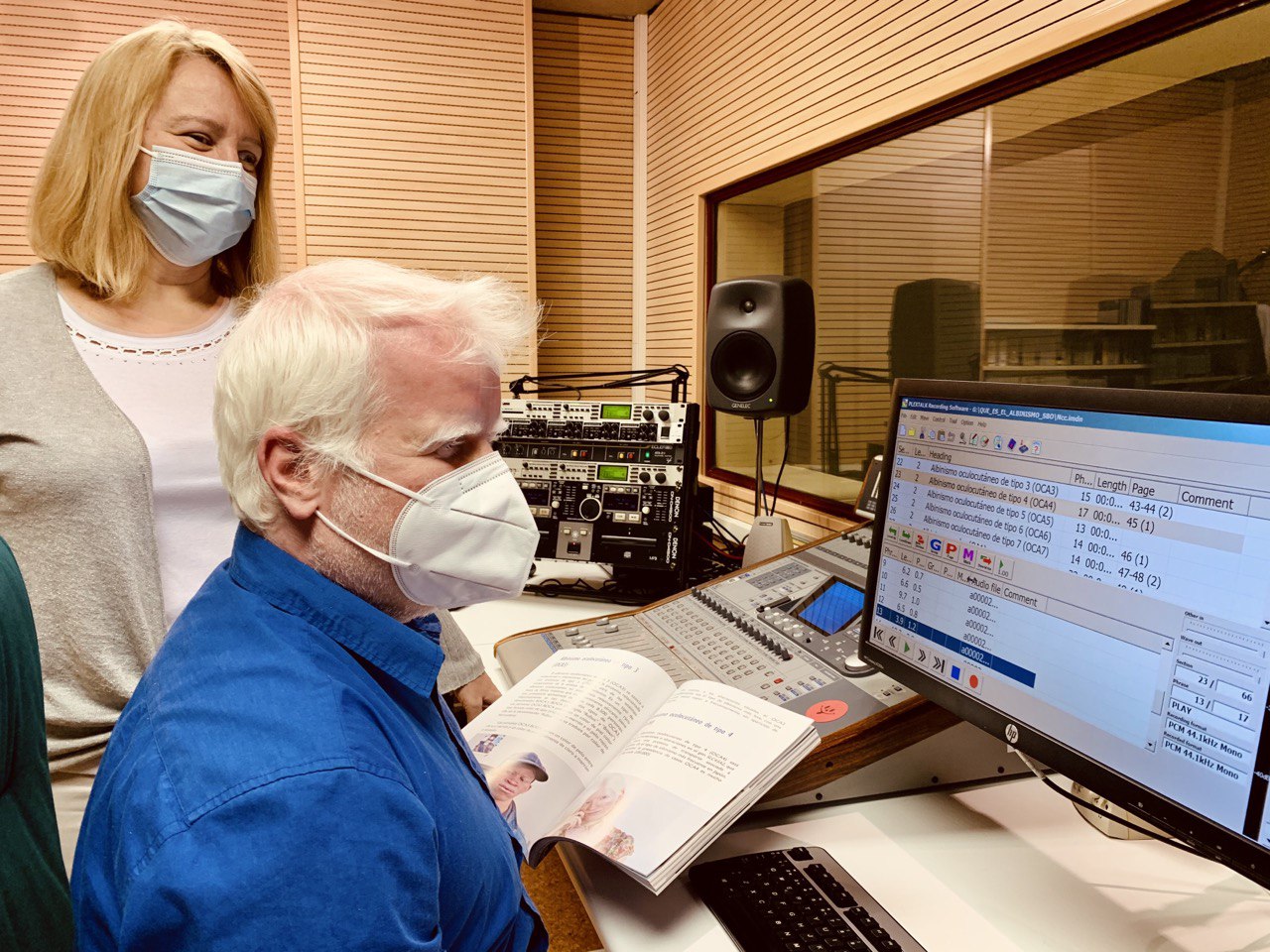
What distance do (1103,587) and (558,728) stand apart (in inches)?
28.2

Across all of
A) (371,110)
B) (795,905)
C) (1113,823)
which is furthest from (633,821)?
(371,110)

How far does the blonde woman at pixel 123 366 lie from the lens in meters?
1.29

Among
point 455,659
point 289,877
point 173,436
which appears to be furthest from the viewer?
point 455,659

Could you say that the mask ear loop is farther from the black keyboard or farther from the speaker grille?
the speaker grille

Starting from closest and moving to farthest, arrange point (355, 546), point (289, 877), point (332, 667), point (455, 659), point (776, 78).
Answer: point (289, 877) < point (332, 667) < point (355, 546) < point (455, 659) < point (776, 78)

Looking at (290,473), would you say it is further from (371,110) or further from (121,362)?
(371,110)

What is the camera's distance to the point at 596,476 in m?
2.14

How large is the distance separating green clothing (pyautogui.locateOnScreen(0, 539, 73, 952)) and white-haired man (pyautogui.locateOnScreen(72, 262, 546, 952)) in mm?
83

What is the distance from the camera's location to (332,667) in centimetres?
75

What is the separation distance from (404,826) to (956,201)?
1.97 m

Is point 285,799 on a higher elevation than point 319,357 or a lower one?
lower

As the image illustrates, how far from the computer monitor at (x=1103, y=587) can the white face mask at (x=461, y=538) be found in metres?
0.53

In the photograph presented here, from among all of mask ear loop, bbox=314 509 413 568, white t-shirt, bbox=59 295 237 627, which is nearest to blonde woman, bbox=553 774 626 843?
mask ear loop, bbox=314 509 413 568

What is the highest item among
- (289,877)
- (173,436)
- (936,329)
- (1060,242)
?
(1060,242)
